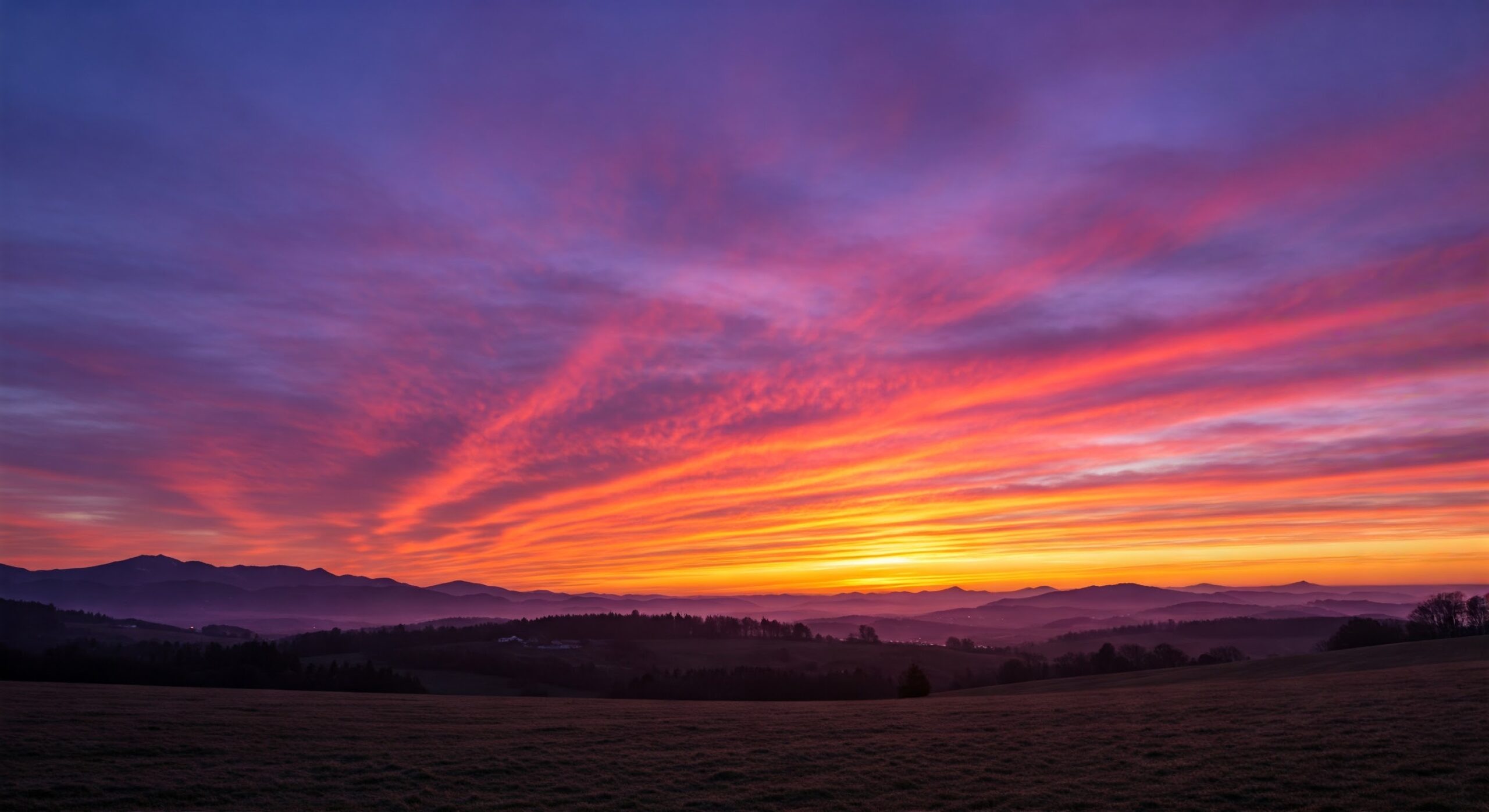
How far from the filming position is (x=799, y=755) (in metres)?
25.4

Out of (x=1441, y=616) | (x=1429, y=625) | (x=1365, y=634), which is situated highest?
(x=1441, y=616)

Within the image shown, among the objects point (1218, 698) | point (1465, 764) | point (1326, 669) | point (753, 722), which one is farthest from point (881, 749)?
point (1326, 669)

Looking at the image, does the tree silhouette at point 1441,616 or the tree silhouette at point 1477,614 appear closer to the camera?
the tree silhouette at point 1441,616

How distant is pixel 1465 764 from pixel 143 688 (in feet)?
222

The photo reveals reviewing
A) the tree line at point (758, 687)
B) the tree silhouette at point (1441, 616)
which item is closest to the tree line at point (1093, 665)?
the tree line at point (758, 687)

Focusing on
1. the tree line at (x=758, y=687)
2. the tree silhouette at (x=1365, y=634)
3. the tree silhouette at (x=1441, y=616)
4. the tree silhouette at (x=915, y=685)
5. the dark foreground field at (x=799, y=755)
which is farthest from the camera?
the tree silhouette at (x=1441, y=616)

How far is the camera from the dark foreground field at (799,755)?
1864 cm

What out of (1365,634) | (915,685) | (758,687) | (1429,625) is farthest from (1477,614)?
(758,687)

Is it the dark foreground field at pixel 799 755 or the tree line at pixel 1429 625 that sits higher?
the dark foreground field at pixel 799 755

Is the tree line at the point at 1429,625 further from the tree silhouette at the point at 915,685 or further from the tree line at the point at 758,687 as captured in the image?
the tree silhouette at the point at 915,685

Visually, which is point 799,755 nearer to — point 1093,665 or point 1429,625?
point 1093,665

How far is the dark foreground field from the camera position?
18641 mm

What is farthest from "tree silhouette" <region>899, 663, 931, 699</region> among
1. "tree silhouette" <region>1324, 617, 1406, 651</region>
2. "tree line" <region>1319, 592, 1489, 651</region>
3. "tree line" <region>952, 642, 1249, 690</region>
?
"tree line" <region>1319, 592, 1489, 651</region>

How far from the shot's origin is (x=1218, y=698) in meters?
33.1
